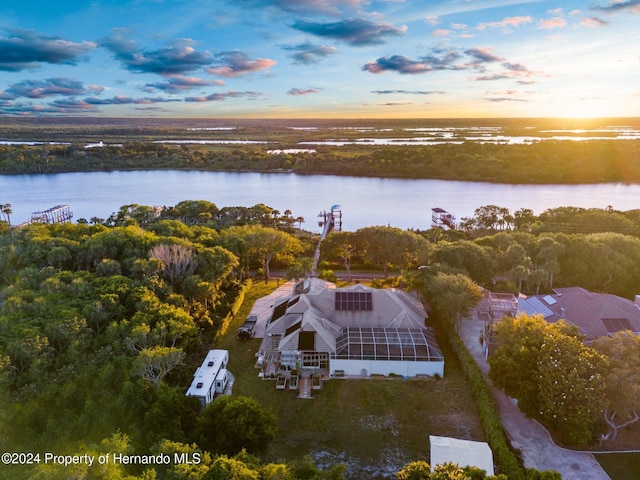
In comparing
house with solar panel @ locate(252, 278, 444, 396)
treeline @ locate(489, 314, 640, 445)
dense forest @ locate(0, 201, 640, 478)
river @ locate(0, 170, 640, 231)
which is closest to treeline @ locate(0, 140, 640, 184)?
river @ locate(0, 170, 640, 231)

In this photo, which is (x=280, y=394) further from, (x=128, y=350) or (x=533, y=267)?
(x=533, y=267)

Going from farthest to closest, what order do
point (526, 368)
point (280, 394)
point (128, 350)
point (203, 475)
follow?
1. point (280, 394)
2. point (128, 350)
3. point (526, 368)
4. point (203, 475)

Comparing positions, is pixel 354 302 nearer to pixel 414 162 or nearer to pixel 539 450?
pixel 539 450

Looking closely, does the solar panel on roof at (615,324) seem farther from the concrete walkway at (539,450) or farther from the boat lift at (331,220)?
the boat lift at (331,220)

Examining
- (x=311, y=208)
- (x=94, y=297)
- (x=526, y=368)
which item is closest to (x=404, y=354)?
(x=526, y=368)

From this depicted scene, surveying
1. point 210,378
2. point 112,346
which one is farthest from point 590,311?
point 112,346

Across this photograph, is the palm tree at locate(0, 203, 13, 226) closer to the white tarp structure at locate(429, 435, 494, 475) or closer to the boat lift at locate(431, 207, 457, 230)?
the boat lift at locate(431, 207, 457, 230)
